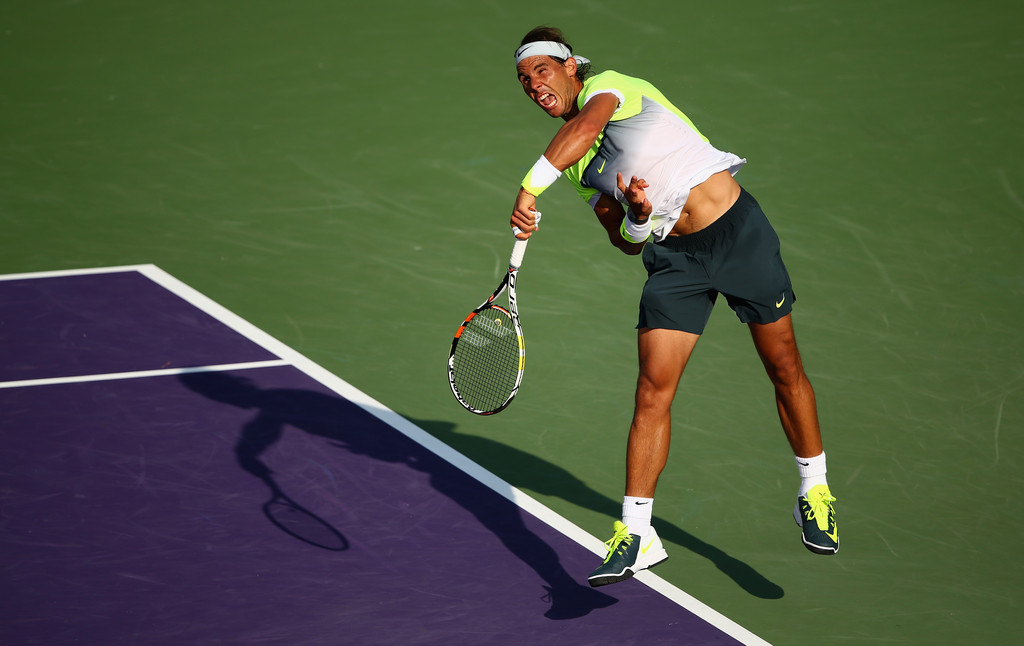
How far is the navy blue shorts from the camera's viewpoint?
17.6 feet

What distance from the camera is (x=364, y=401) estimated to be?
24.1 ft

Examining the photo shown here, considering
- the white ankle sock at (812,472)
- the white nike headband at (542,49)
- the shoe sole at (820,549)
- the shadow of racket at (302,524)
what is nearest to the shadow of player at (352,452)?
the shadow of racket at (302,524)

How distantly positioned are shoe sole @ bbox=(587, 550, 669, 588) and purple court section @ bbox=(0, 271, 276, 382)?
324 centimetres

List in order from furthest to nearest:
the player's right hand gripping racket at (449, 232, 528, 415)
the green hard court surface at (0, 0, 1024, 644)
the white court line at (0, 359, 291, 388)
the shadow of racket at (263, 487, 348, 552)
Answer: the white court line at (0, 359, 291, 388) < the player's right hand gripping racket at (449, 232, 528, 415) < the green hard court surface at (0, 0, 1024, 644) < the shadow of racket at (263, 487, 348, 552)

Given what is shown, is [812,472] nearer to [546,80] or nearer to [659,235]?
[659,235]

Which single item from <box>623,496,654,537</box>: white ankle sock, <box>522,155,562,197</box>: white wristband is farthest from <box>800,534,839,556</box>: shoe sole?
<box>522,155,562,197</box>: white wristband

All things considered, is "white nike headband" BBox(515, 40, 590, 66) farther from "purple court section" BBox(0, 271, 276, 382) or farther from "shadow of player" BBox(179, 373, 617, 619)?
"purple court section" BBox(0, 271, 276, 382)

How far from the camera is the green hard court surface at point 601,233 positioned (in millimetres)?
6246

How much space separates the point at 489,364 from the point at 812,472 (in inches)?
64.2

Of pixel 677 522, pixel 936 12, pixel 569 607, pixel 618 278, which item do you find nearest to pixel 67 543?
pixel 569 607

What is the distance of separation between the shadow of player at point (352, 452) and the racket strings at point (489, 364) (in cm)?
36

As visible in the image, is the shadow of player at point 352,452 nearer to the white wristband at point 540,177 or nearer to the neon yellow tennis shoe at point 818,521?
the neon yellow tennis shoe at point 818,521

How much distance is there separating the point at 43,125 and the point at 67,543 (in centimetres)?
657

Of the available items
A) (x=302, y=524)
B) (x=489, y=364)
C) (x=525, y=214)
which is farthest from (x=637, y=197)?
(x=302, y=524)
